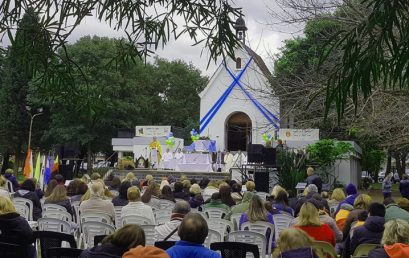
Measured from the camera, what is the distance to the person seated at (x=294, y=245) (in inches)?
153

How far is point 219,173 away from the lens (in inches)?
1039

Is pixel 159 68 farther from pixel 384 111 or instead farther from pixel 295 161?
pixel 384 111

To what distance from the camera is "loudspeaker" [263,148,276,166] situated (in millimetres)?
19266

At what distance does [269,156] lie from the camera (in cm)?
1934

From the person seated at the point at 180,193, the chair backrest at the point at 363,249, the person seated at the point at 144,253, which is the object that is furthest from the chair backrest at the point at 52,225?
the person seated at the point at 180,193

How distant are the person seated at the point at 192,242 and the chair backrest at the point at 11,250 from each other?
187cm

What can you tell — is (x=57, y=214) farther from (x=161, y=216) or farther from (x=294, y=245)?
(x=294, y=245)

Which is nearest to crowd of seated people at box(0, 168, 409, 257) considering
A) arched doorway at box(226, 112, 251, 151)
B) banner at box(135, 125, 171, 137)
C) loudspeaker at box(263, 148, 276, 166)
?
loudspeaker at box(263, 148, 276, 166)

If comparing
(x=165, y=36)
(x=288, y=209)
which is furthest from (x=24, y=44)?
(x=288, y=209)

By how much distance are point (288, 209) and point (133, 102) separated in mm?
35618

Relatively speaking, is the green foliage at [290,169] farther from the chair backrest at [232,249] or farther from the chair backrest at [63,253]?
the chair backrest at [63,253]

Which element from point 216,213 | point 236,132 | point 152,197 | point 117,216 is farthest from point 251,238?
point 236,132

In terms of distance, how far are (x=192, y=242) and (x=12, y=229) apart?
2.22m

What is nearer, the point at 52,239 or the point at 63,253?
the point at 63,253
